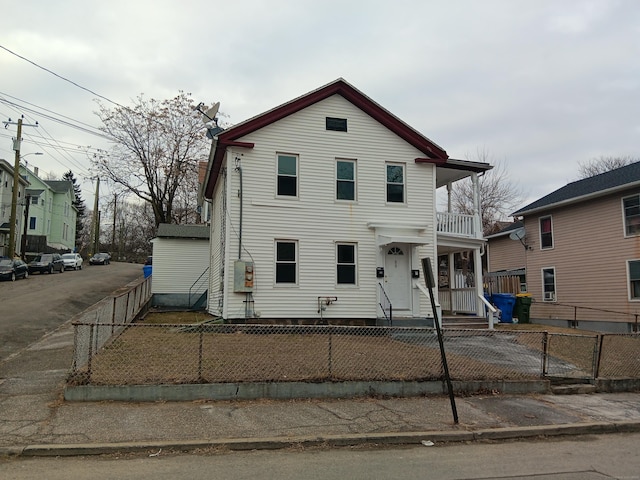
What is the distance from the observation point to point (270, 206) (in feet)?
49.5

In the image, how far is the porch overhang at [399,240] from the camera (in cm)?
1510

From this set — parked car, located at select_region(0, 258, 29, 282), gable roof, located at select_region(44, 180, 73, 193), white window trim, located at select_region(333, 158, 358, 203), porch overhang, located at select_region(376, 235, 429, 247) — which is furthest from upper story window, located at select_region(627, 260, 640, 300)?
gable roof, located at select_region(44, 180, 73, 193)

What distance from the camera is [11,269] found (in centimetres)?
3042

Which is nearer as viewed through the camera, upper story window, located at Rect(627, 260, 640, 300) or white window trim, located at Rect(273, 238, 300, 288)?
white window trim, located at Rect(273, 238, 300, 288)

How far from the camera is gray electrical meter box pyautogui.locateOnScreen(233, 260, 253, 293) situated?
14.3 m

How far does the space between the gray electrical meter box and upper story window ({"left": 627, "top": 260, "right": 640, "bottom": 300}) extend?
1504 cm

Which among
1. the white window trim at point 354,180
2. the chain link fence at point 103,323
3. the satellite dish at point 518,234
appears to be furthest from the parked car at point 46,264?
the satellite dish at point 518,234

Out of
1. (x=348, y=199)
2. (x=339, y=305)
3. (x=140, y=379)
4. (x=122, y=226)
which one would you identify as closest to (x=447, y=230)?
Answer: (x=348, y=199)

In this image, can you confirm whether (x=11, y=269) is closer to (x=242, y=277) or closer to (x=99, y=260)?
(x=242, y=277)

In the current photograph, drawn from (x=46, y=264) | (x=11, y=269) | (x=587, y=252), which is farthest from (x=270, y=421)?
(x=46, y=264)

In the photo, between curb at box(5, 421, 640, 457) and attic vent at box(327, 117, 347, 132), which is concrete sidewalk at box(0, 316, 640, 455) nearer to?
curb at box(5, 421, 640, 457)

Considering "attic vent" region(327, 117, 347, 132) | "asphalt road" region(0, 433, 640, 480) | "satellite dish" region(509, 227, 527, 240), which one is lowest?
"asphalt road" region(0, 433, 640, 480)

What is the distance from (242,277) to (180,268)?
10.2 meters

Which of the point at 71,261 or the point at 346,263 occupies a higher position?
the point at 71,261
